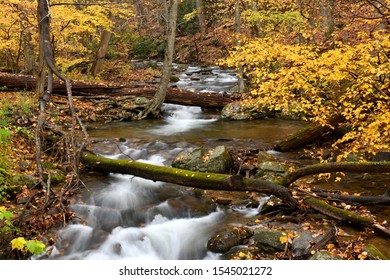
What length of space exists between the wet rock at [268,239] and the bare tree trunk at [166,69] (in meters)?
9.58

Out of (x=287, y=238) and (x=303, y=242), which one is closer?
(x=303, y=242)

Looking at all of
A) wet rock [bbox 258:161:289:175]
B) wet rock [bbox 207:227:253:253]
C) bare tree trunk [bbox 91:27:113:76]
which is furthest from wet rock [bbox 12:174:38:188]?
bare tree trunk [bbox 91:27:113:76]

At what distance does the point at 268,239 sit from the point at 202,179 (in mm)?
1718

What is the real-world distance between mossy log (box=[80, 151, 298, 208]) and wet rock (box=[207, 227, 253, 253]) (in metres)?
0.77

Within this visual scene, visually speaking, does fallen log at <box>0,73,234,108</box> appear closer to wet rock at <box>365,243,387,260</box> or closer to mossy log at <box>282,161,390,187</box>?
mossy log at <box>282,161,390,187</box>

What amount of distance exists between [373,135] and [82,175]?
6618mm

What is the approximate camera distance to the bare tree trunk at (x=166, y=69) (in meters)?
13.5

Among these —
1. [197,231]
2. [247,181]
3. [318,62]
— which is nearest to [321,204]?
[247,181]

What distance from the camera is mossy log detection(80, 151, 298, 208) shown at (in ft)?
21.4

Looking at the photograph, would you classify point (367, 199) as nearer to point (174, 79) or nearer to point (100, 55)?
point (174, 79)

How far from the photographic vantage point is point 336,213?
623cm

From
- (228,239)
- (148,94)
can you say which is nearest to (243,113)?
(148,94)

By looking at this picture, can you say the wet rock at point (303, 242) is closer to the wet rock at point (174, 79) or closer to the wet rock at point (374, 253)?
the wet rock at point (374, 253)

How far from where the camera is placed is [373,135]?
6945mm
